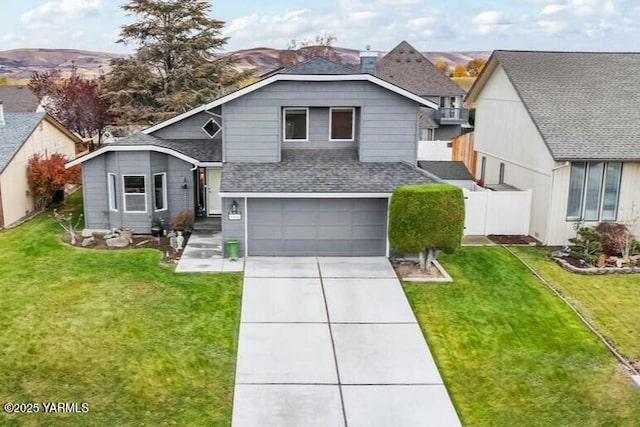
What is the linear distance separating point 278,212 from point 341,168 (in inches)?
95.4

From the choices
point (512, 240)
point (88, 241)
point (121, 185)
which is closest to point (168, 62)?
point (121, 185)

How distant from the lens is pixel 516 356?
12.4 meters

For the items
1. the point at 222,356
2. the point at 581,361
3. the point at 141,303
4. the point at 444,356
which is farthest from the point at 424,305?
the point at 141,303

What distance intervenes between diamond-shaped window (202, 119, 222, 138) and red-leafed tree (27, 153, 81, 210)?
5.75 metres

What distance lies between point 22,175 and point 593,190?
19742 mm

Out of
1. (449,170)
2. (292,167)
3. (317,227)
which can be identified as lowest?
(317,227)

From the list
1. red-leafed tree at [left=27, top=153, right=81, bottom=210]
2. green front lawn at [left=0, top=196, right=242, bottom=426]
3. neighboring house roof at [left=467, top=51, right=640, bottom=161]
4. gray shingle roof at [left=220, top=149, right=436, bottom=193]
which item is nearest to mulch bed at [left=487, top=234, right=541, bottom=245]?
neighboring house roof at [left=467, top=51, right=640, bottom=161]

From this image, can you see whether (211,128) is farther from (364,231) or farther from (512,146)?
(512,146)

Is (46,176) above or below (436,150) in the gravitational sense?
below

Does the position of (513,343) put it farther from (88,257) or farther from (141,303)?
(88,257)

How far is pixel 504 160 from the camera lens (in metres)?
23.1

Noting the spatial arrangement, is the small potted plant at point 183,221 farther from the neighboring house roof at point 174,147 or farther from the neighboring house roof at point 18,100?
the neighboring house roof at point 18,100

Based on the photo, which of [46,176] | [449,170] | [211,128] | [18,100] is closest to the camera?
[211,128]

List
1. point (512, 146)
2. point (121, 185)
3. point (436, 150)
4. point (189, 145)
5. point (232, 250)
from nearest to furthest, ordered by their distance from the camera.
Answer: point (232, 250), point (121, 185), point (189, 145), point (512, 146), point (436, 150)
